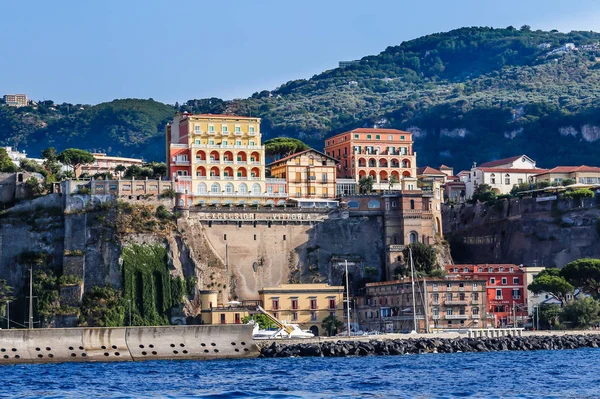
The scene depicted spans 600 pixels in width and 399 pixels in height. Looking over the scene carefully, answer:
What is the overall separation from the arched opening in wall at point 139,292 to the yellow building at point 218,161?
372 inches

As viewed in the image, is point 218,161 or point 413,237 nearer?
point 413,237

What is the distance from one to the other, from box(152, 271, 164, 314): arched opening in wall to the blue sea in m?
24.0

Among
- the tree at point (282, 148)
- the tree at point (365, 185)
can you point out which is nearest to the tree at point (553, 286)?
the tree at point (365, 185)

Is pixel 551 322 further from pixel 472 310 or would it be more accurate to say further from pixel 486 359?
pixel 486 359

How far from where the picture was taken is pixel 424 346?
85.8 metres

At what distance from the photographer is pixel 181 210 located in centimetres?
10638

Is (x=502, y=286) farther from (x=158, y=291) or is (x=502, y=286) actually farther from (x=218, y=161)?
(x=158, y=291)

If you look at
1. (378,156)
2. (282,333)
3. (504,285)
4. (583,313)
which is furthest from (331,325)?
(378,156)

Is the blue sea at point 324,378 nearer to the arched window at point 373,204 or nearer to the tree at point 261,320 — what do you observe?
the tree at point 261,320

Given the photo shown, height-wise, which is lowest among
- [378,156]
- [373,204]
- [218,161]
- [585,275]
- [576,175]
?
[585,275]

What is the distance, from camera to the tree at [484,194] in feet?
413

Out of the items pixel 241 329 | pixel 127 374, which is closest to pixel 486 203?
pixel 241 329

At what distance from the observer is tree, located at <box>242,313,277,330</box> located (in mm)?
96881

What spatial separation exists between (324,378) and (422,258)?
4400 cm
